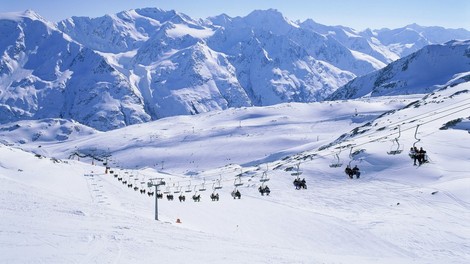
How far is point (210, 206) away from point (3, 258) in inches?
2104

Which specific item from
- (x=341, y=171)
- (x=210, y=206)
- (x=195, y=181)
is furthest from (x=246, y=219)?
(x=195, y=181)

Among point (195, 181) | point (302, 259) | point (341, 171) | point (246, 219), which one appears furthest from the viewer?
point (195, 181)

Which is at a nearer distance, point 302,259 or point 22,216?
point 302,259

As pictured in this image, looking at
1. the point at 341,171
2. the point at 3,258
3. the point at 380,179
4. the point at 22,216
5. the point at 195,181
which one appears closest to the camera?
the point at 3,258

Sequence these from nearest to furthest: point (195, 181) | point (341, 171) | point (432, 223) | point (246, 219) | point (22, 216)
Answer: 1. point (22, 216)
2. point (432, 223)
3. point (246, 219)
4. point (341, 171)
5. point (195, 181)

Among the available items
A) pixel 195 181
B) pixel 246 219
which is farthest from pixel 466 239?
pixel 195 181

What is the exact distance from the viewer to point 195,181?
133m

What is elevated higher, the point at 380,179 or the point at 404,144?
the point at 404,144

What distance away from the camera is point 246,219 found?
6431 centimetres

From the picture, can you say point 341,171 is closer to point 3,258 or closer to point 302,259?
point 302,259

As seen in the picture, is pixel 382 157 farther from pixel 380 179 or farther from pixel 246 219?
pixel 246 219

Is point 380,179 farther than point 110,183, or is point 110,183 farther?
point 110,183

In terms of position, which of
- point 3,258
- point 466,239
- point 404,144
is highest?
point 404,144

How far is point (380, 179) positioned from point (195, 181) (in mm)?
61504
